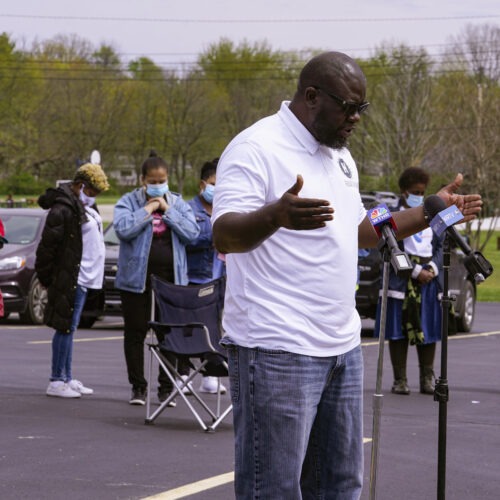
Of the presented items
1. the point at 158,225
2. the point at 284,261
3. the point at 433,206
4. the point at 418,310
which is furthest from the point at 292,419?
the point at 418,310

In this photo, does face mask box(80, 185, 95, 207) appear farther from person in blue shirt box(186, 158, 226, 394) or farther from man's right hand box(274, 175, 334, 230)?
man's right hand box(274, 175, 334, 230)

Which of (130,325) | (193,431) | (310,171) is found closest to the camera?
(310,171)

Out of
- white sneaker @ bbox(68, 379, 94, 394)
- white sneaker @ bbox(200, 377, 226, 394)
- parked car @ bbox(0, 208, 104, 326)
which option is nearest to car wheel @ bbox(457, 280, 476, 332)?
parked car @ bbox(0, 208, 104, 326)

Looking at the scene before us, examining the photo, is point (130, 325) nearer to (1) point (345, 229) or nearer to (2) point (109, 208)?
Result: (1) point (345, 229)

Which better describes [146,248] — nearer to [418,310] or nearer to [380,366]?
[418,310]

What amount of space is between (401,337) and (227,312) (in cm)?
732

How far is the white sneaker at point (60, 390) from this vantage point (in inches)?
419

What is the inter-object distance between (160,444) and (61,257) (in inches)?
105

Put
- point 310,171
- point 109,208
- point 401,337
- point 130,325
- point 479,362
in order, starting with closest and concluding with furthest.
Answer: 1. point 310,171
2. point 130,325
3. point 401,337
4. point 479,362
5. point 109,208

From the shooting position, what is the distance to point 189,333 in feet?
31.3

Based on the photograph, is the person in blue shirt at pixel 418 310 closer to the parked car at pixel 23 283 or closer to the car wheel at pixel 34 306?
the parked car at pixel 23 283

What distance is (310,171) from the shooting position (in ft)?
14.0

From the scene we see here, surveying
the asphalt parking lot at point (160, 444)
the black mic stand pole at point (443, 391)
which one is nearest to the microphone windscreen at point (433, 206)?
the black mic stand pole at point (443, 391)

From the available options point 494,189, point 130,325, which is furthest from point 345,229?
point 494,189
